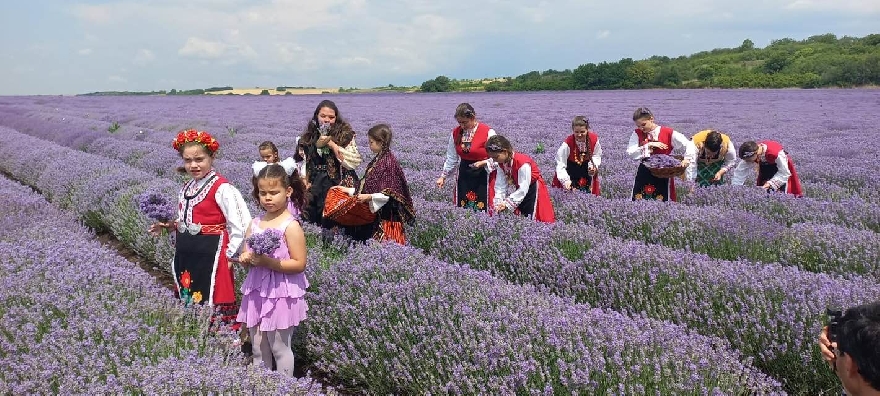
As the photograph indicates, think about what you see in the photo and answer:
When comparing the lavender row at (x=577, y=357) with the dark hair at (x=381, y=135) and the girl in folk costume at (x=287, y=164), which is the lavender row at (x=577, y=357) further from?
the girl in folk costume at (x=287, y=164)

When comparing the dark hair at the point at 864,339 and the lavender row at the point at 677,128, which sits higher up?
the dark hair at the point at 864,339

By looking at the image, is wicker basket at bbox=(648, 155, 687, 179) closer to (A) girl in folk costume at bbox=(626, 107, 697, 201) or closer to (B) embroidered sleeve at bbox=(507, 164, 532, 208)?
(A) girl in folk costume at bbox=(626, 107, 697, 201)

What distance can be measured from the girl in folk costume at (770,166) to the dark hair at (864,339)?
451 cm

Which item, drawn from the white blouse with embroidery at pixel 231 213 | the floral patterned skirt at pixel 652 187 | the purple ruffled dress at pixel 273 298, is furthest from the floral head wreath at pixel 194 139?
the floral patterned skirt at pixel 652 187

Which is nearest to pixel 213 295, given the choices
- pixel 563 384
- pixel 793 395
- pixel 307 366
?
pixel 307 366

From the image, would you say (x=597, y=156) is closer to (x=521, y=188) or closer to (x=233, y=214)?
(x=521, y=188)

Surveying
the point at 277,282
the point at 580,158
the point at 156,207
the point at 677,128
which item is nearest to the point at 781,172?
the point at 580,158

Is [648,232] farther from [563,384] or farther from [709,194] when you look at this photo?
[563,384]

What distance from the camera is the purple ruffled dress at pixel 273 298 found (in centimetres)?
272

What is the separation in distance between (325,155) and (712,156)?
11.9ft

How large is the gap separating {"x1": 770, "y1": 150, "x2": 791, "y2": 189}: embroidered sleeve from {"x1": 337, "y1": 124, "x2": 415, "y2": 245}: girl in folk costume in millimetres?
3613

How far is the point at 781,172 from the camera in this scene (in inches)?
218

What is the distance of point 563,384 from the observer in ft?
6.91

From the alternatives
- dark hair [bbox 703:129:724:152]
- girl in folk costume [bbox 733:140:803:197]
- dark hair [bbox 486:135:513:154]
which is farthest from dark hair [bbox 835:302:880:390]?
girl in folk costume [bbox 733:140:803:197]
